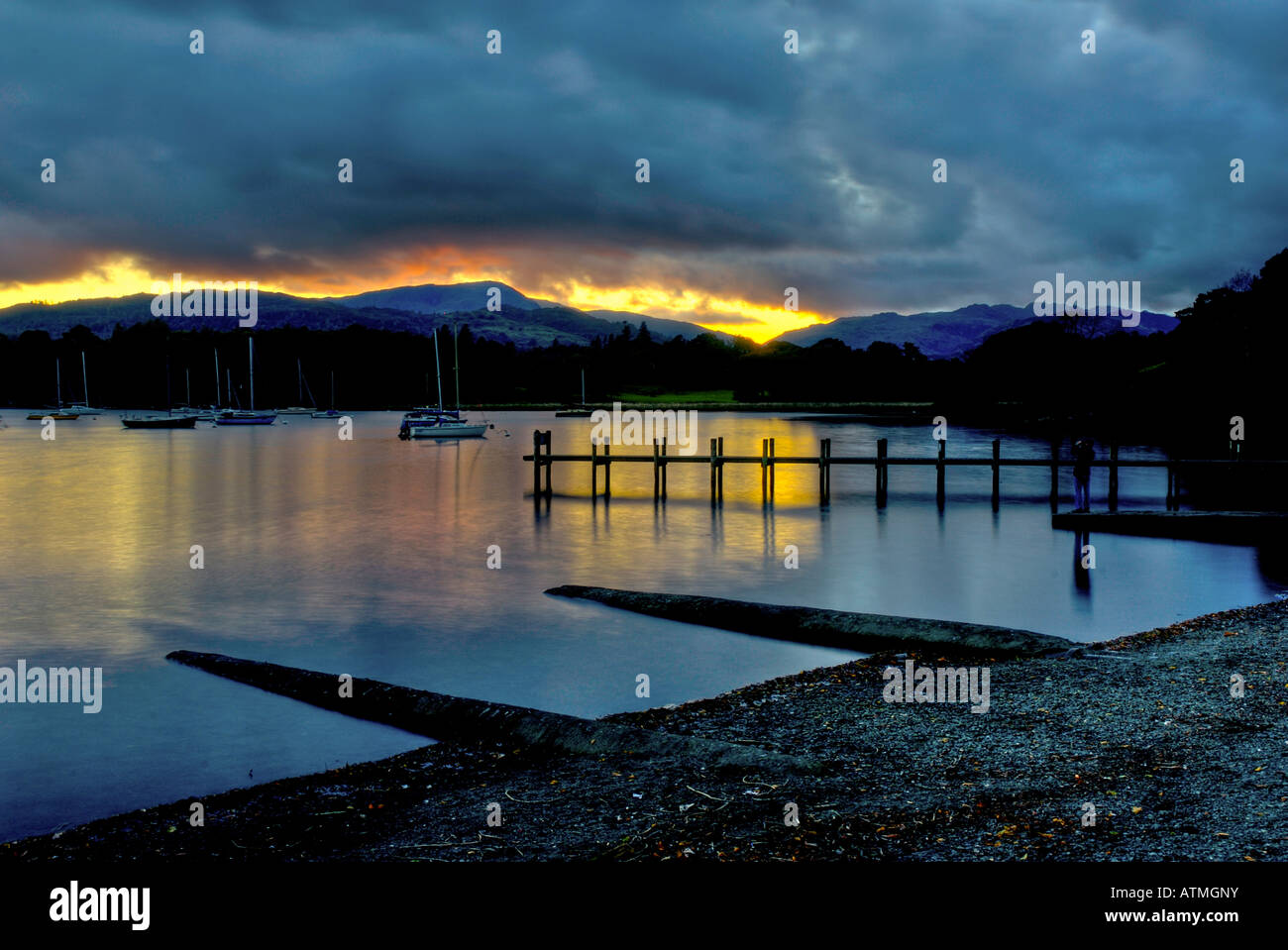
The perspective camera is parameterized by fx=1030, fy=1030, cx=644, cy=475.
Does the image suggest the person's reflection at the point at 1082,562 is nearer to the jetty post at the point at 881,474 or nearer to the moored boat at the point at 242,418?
the jetty post at the point at 881,474

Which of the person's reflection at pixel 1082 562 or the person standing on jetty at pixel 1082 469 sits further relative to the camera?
the person standing on jetty at pixel 1082 469

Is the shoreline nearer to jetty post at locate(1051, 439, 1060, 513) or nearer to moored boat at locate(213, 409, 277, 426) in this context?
jetty post at locate(1051, 439, 1060, 513)

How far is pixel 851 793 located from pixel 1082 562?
2110 cm

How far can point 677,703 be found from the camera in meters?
14.4

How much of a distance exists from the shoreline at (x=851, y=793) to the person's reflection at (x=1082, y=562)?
1190 cm

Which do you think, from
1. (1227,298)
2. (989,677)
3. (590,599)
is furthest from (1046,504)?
(1227,298)

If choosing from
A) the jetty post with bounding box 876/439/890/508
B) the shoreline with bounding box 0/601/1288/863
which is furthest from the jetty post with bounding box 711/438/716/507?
the shoreline with bounding box 0/601/1288/863

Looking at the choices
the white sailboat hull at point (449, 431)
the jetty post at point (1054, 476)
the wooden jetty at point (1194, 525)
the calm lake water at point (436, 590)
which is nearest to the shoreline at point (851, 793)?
the calm lake water at point (436, 590)

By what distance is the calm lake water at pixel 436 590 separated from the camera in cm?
1324

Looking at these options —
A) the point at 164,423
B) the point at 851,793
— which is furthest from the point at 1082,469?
the point at 164,423

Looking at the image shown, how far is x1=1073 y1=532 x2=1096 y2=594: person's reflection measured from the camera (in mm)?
24436

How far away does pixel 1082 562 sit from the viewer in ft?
89.6

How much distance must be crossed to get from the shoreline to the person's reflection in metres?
11.9

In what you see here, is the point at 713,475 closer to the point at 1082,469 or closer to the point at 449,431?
the point at 1082,469
